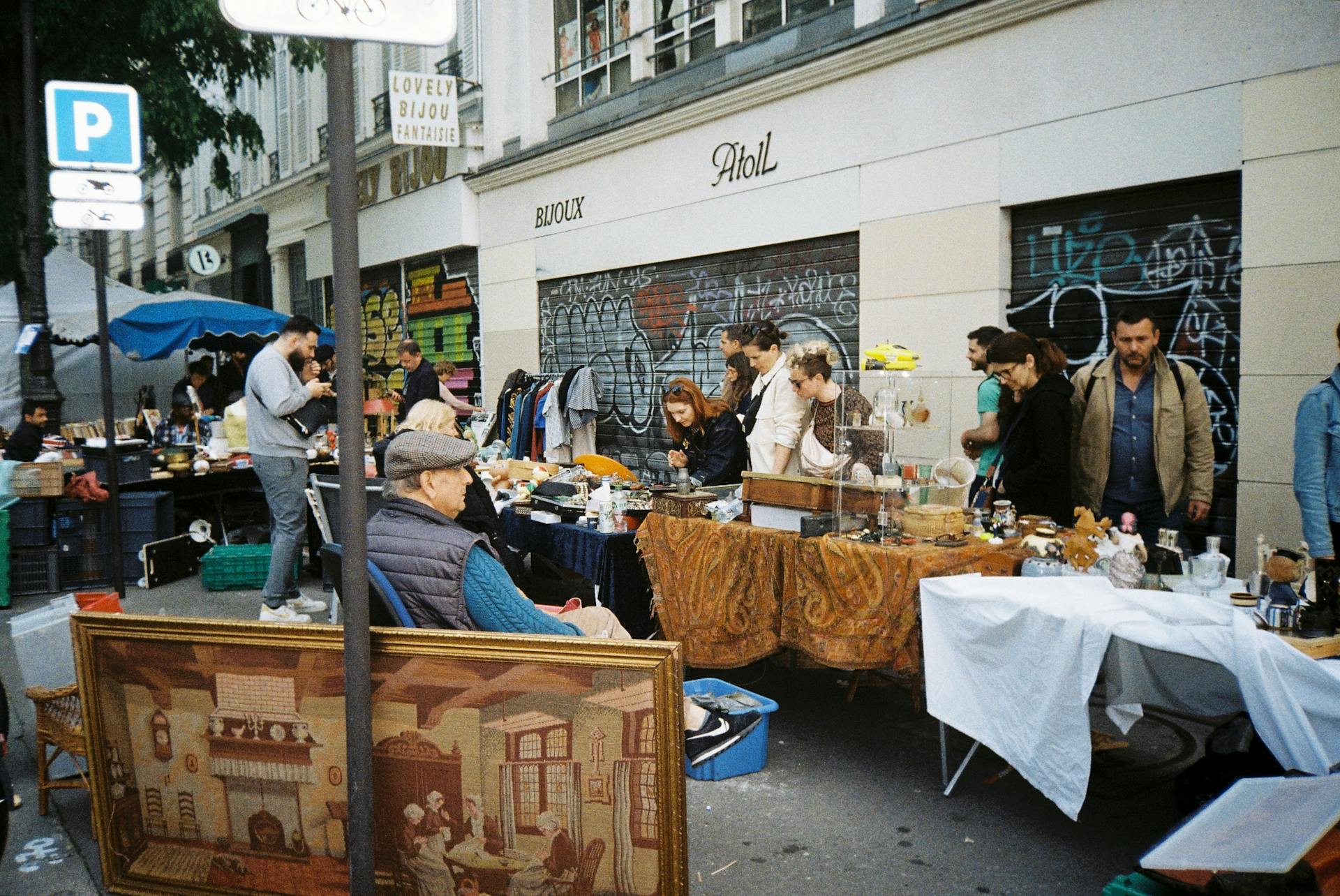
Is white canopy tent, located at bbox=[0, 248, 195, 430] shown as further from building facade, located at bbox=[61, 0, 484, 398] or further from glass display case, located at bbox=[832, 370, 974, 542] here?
glass display case, located at bbox=[832, 370, 974, 542]

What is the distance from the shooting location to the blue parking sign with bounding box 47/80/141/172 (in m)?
6.56

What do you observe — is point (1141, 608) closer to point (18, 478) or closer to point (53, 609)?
point (53, 609)

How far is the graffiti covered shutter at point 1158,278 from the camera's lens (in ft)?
21.3

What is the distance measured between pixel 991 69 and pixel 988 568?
4.94 m

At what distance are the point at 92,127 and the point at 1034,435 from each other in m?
6.33

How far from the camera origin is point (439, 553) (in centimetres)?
329

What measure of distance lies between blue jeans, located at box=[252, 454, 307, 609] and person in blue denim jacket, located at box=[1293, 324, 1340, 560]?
20.5 ft

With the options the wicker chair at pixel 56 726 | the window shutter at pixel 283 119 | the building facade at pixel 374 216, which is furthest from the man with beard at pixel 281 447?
the window shutter at pixel 283 119

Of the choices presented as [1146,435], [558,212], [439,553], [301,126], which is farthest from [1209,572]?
[301,126]

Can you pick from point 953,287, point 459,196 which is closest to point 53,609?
point 953,287

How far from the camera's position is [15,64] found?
13062 mm

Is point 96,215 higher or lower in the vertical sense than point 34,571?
higher

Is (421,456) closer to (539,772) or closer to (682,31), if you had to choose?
(539,772)

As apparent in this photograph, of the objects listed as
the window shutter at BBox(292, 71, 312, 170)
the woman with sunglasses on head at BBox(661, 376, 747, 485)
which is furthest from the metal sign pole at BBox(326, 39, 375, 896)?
the window shutter at BBox(292, 71, 312, 170)
